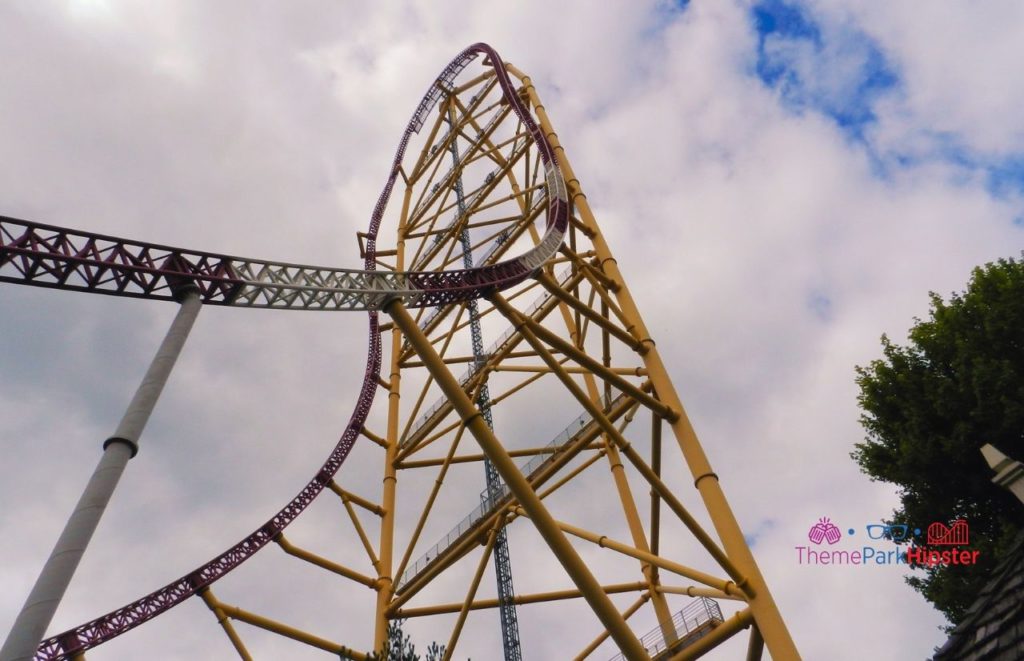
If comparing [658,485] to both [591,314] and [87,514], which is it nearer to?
[591,314]

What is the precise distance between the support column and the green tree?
9.06m

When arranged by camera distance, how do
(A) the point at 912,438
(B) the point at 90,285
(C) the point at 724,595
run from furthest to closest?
(A) the point at 912,438
(C) the point at 724,595
(B) the point at 90,285

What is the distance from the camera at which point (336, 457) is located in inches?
490

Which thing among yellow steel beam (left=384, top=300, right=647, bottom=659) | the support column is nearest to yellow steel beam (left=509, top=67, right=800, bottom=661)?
yellow steel beam (left=384, top=300, right=647, bottom=659)

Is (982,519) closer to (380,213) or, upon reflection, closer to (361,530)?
(361,530)

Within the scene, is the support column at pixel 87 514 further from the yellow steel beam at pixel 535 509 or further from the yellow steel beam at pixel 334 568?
the yellow steel beam at pixel 334 568

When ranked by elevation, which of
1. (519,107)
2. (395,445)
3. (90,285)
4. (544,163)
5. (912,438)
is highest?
(519,107)

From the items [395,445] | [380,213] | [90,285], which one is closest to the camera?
[90,285]

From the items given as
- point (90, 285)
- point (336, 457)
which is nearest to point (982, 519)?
point (336, 457)

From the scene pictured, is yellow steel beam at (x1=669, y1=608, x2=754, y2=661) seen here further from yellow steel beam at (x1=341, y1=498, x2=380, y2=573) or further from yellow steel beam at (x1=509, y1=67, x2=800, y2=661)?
yellow steel beam at (x1=341, y1=498, x2=380, y2=573)

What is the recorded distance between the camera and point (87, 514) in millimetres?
4430

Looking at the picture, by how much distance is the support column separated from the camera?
3986 mm

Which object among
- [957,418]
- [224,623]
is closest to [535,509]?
[224,623]

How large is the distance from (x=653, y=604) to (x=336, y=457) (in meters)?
5.88
